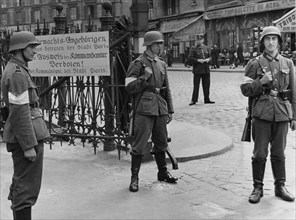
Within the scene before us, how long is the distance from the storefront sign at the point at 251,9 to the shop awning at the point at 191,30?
120 centimetres

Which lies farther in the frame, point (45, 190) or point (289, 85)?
point (45, 190)

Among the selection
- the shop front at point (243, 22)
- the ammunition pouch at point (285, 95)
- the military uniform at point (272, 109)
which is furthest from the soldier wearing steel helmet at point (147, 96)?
the shop front at point (243, 22)

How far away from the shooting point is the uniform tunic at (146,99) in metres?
6.06

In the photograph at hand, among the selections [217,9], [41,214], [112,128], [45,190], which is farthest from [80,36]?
[217,9]

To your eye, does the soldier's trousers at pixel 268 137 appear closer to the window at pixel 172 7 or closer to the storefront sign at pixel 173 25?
the storefront sign at pixel 173 25

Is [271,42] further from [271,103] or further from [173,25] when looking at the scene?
[173,25]

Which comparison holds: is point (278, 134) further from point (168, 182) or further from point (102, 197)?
point (102, 197)

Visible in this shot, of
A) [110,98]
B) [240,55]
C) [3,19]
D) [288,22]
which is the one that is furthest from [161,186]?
[3,19]

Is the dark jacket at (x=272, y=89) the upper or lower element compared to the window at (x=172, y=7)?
lower

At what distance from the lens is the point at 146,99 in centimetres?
610

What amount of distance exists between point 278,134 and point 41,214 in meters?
2.92

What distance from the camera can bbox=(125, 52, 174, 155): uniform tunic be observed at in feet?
19.9

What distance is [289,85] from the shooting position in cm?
561

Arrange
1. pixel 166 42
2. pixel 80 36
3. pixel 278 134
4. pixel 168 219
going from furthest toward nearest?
pixel 166 42
pixel 80 36
pixel 278 134
pixel 168 219
